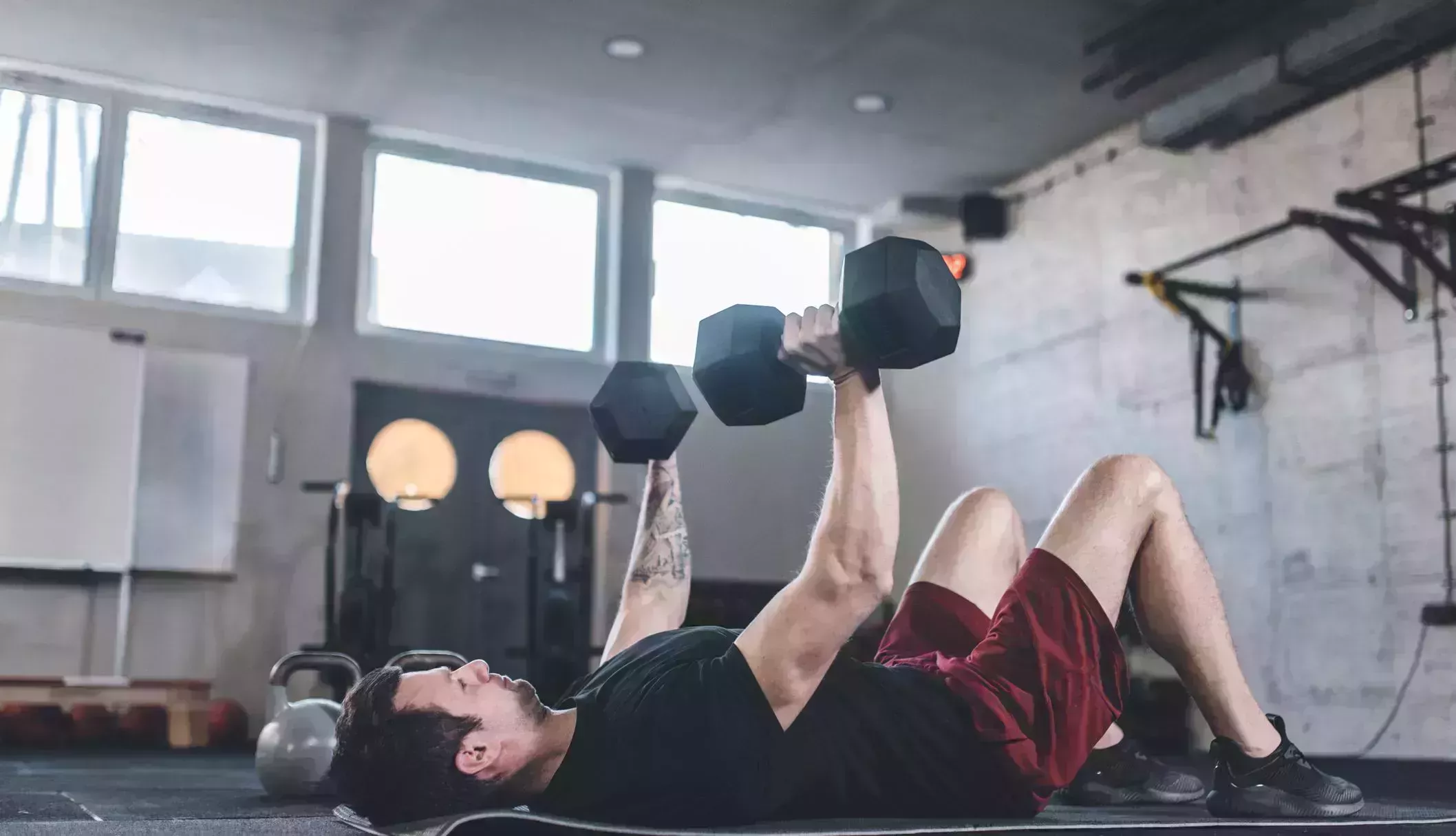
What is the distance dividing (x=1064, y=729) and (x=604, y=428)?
0.77 meters

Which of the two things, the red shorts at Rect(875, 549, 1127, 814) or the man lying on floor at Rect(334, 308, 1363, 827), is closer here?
the man lying on floor at Rect(334, 308, 1363, 827)

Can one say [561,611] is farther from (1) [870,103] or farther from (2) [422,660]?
(2) [422,660]

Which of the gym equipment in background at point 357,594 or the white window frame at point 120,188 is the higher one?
the white window frame at point 120,188

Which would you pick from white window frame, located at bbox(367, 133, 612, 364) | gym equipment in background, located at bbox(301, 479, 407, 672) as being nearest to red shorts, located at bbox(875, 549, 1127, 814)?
gym equipment in background, located at bbox(301, 479, 407, 672)

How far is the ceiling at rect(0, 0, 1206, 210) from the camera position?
454 cm

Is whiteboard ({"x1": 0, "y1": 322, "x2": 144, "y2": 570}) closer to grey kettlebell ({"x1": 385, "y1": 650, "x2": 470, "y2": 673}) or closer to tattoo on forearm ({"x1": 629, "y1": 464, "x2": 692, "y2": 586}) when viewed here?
grey kettlebell ({"x1": 385, "y1": 650, "x2": 470, "y2": 673})

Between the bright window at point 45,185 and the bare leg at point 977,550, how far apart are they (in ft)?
14.4

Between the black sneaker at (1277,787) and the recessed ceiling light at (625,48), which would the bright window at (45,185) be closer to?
the recessed ceiling light at (625,48)

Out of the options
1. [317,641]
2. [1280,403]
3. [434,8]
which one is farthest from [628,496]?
[1280,403]

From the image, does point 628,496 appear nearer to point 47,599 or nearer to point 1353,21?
point 47,599

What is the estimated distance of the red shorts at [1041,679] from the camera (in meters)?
1.58

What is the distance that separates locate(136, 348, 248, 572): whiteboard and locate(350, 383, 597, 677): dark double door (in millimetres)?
502

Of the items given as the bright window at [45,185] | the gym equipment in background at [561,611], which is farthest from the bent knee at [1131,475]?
the bright window at [45,185]

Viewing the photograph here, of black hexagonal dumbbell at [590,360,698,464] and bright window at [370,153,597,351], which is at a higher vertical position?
bright window at [370,153,597,351]
